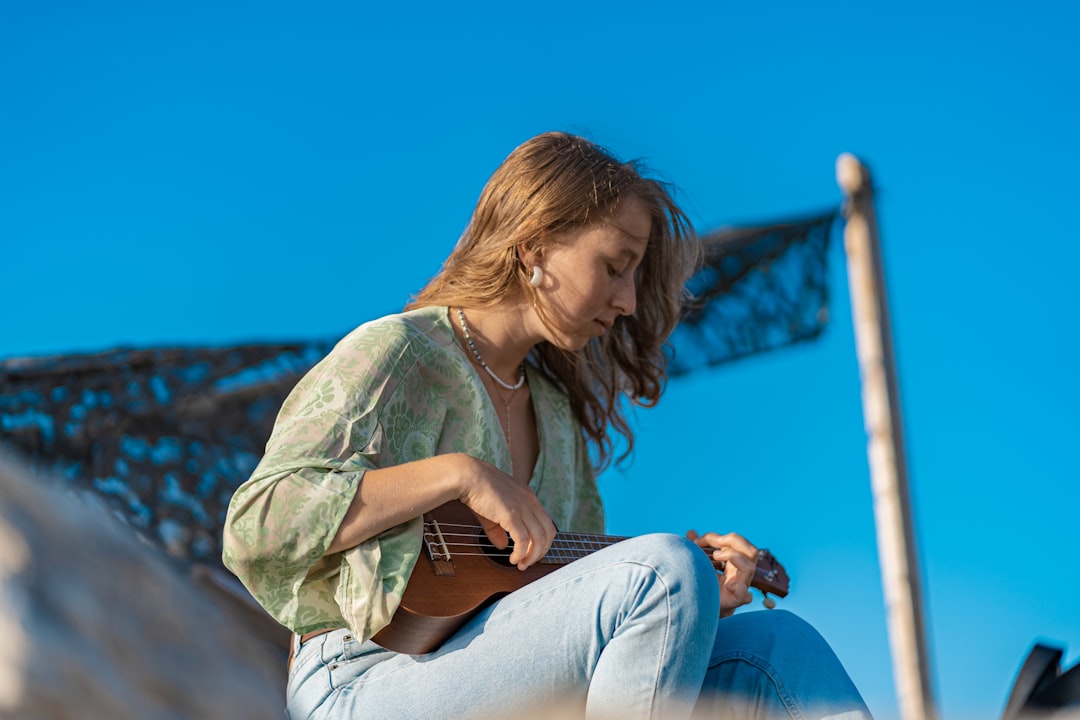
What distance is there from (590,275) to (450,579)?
652 millimetres

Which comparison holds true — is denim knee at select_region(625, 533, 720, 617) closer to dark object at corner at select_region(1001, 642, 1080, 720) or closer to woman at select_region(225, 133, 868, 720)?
woman at select_region(225, 133, 868, 720)

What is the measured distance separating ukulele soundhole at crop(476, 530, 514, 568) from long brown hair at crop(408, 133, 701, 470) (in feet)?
1.62

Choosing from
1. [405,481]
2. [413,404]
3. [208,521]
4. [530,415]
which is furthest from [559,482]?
[208,521]

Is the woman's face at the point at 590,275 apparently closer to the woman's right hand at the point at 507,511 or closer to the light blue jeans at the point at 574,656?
the woman's right hand at the point at 507,511

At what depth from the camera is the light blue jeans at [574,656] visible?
1.49m

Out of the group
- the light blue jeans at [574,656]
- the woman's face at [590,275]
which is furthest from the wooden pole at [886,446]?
the woman's face at [590,275]

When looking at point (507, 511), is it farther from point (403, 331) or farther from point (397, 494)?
point (403, 331)

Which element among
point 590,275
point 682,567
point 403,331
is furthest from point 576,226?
point 682,567

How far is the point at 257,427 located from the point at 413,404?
179cm

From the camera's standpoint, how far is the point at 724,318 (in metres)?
3.79

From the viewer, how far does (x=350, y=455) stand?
1660 millimetres

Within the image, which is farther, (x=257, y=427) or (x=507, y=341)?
(x=257, y=427)

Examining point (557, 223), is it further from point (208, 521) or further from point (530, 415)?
point (208, 521)

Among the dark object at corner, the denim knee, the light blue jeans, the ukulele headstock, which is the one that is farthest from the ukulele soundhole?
the dark object at corner
